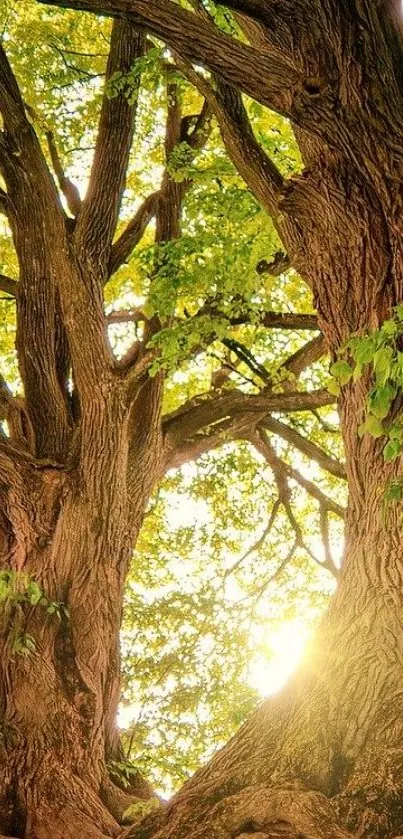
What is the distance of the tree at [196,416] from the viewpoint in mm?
3727

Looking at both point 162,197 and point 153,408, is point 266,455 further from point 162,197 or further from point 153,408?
point 162,197

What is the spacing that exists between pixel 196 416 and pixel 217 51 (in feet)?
14.4

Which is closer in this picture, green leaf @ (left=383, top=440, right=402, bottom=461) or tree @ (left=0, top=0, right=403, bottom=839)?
green leaf @ (left=383, top=440, right=402, bottom=461)

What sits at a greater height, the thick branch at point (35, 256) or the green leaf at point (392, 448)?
the thick branch at point (35, 256)

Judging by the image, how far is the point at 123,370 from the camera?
6.65 m

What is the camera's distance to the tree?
3727 millimetres

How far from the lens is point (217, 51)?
12.5 feet

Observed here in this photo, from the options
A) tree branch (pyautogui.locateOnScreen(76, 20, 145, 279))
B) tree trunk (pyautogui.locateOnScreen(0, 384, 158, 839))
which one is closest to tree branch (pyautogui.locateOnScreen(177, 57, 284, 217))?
tree branch (pyautogui.locateOnScreen(76, 20, 145, 279))

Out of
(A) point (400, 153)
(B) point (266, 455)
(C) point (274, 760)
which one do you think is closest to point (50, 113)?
(B) point (266, 455)

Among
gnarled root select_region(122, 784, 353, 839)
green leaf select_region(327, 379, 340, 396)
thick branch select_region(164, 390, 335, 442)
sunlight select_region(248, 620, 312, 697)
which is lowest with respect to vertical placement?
gnarled root select_region(122, 784, 353, 839)

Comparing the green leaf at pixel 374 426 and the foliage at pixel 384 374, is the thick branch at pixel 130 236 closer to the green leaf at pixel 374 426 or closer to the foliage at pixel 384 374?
the foliage at pixel 384 374

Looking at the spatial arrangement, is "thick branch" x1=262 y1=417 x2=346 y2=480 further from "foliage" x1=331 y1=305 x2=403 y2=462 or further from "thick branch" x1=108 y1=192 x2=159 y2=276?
"foliage" x1=331 y1=305 x2=403 y2=462

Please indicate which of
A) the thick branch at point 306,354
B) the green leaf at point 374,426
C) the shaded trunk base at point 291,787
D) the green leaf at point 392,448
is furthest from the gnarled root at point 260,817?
the thick branch at point 306,354

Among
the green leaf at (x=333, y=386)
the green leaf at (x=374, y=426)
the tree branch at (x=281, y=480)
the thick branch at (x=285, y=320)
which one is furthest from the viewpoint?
the tree branch at (x=281, y=480)
